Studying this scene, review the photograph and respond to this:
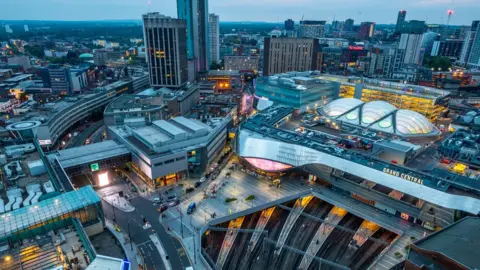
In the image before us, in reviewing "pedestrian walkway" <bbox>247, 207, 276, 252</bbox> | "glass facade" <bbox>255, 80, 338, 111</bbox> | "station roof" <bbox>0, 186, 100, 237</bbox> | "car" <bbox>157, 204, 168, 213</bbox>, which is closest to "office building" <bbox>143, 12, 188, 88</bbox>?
"glass facade" <bbox>255, 80, 338, 111</bbox>

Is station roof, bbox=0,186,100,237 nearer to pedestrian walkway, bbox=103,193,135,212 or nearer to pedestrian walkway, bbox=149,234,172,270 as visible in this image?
pedestrian walkway, bbox=149,234,172,270

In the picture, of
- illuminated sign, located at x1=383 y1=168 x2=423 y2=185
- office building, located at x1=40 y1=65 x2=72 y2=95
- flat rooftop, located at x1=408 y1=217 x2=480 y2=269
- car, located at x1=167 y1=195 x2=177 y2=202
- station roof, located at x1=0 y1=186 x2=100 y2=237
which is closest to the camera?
flat rooftop, located at x1=408 y1=217 x2=480 y2=269

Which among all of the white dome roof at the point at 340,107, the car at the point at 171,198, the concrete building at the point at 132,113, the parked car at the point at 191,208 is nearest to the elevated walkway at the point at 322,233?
the parked car at the point at 191,208

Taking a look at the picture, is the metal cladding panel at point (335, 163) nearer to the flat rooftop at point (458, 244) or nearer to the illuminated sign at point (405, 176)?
the illuminated sign at point (405, 176)

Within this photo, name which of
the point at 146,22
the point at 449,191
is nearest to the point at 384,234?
the point at 449,191

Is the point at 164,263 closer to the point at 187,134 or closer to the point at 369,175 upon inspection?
the point at 187,134

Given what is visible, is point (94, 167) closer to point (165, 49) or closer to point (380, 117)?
point (380, 117)
